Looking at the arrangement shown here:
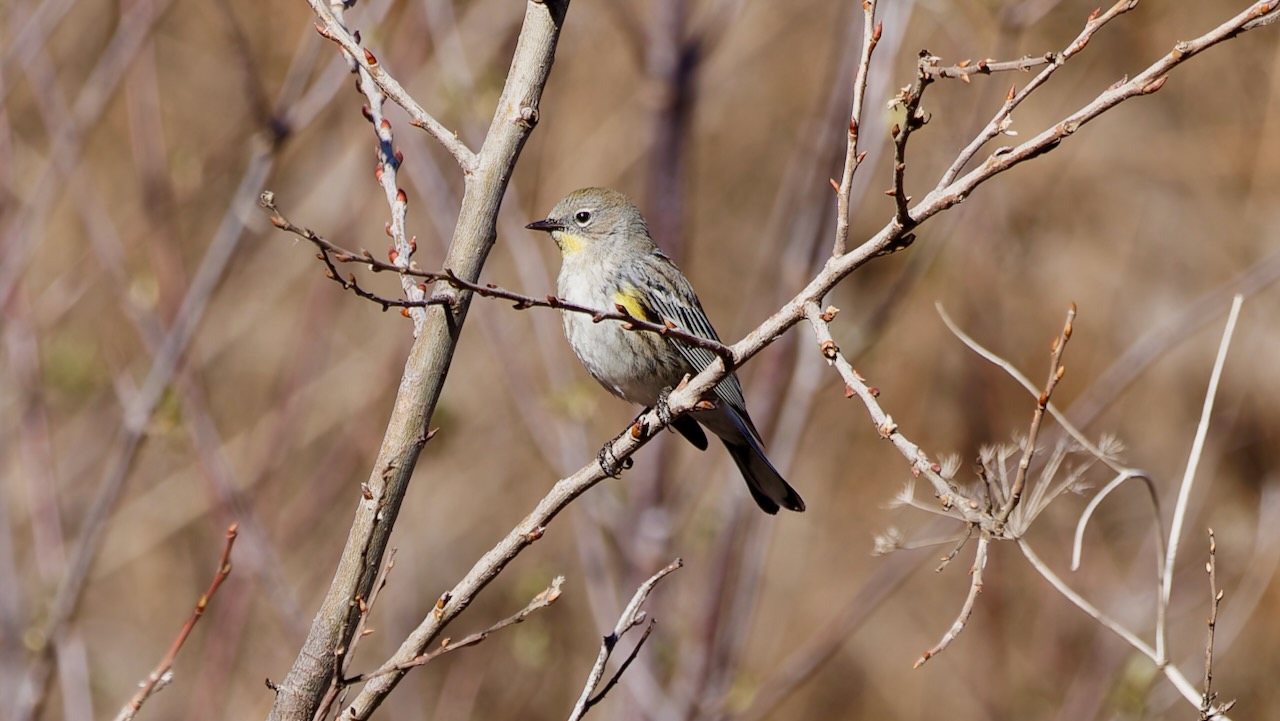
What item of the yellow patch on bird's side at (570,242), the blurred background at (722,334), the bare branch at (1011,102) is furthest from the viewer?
the blurred background at (722,334)

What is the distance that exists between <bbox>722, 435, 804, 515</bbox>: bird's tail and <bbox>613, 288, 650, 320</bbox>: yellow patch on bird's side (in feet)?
2.03

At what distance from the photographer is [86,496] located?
710 centimetres

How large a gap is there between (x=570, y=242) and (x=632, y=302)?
51 cm

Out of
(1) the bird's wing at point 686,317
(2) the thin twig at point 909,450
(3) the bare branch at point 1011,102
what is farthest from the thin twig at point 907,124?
(1) the bird's wing at point 686,317

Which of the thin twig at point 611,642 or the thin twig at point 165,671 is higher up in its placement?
the thin twig at point 165,671

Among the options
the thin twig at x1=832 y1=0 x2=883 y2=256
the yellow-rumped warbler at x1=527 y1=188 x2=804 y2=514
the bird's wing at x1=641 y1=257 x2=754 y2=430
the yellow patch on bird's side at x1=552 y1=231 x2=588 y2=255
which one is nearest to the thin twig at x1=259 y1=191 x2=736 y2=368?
the thin twig at x1=832 y1=0 x2=883 y2=256

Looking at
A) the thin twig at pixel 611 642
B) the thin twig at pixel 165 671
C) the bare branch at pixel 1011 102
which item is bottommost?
the thin twig at pixel 611 642

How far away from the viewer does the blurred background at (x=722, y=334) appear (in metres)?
5.06

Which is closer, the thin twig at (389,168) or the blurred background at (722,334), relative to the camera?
the thin twig at (389,168)

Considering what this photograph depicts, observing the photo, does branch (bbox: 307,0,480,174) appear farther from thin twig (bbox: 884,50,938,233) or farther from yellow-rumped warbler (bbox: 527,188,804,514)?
yellow-rumped warbler (bbox: 527,188,804,514)

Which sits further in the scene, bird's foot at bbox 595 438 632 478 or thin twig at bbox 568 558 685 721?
bird's foot at bbox 595 438 632 478

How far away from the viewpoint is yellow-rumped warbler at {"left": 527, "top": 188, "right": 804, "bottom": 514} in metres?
4.32

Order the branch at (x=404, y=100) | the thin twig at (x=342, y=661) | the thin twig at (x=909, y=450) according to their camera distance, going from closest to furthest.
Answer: the thin twig at (x=909, y=450) → the thin twig at (x=342, y=661) → the branch at (x=404, y=100)

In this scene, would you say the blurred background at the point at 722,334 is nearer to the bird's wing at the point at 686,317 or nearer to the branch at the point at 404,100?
the bird's wing at the point at 686,317
